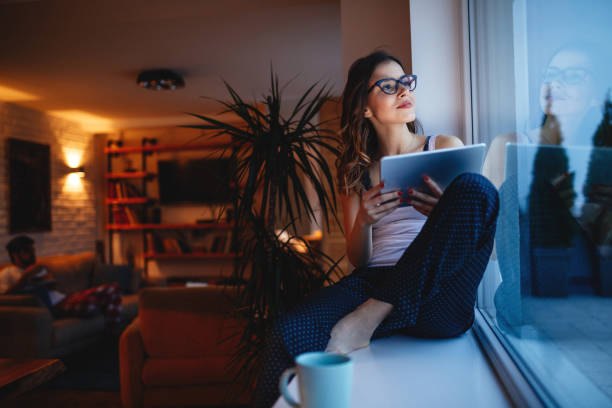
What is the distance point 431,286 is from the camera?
3.47 ft

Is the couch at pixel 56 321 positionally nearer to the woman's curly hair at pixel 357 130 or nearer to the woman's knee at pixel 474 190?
the woman's curly hair at pixel 357 130

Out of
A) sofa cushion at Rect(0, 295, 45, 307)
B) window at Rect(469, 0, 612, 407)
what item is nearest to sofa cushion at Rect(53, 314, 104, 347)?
sofa cushion at Rect(0, 295, 45, 307)

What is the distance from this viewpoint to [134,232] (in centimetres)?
666

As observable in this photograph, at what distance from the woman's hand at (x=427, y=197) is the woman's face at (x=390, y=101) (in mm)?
349

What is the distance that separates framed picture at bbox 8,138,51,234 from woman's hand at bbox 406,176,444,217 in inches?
199

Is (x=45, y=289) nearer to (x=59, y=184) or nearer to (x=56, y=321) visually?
(x=56, y=321)

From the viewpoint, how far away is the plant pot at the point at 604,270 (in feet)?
2.13

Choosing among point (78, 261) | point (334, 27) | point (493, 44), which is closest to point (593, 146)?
point (493, 44)

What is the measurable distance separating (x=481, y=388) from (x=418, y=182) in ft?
1.78

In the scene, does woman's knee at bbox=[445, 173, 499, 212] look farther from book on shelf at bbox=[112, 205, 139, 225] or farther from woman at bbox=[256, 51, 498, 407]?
book on shelf at bbox=[112, 205, 139, 225]

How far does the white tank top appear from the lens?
1.42 m

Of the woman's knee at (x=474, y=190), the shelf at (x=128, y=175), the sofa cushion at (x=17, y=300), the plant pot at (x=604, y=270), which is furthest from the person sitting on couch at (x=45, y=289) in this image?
the plant pot at (x=604, y=270)

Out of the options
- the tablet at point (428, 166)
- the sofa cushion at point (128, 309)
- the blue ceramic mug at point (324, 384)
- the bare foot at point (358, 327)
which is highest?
the tablet at point (428, 166)

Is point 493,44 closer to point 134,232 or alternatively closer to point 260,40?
point 260,40
